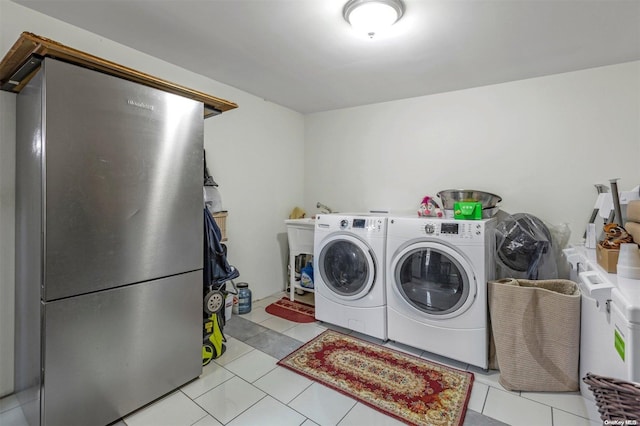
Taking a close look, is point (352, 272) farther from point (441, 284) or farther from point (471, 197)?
point (471, 197)

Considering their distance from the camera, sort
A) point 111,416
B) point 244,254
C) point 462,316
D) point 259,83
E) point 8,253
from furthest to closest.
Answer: point 244,254 < point 259,83 < point 462,316 < point 8,253 < point 111,416

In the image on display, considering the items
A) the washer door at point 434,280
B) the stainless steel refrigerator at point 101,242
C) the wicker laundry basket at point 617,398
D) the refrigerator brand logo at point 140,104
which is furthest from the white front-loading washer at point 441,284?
the refrigerator brand logo at point 140,104

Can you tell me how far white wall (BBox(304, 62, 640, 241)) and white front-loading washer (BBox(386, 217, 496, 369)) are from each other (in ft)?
2.47

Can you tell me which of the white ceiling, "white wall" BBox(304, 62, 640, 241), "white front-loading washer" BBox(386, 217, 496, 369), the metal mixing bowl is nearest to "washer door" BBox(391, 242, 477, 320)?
"white front-loading washer" BBox(386, 217, 496, 369)

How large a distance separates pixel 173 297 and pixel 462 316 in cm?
192

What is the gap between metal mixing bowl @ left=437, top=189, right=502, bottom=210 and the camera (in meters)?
2.56

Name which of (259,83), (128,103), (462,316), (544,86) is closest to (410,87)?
(544,86)

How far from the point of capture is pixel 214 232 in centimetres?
214

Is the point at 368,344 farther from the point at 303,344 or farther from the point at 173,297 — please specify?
the point at 173,297

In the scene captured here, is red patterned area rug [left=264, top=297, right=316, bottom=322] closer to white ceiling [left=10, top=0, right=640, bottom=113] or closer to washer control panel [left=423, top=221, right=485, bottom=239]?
washer control panel [left=423, top=221, right=485, bottom=239]

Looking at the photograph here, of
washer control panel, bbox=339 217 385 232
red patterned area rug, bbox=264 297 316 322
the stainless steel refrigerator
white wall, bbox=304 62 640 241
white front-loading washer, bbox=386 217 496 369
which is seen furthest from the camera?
red patterned area rug, bbox=264 297 316 322

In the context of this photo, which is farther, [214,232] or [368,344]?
[368,344]

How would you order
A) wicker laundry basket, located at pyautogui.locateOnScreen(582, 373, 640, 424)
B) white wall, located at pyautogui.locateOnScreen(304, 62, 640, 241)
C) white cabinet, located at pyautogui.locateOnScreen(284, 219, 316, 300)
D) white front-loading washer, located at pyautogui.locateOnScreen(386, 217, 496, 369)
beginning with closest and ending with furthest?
1. wicker laundry basket, located at pyautogui.locateOnScreen(582, 373, 640, 424)
2. white front-loading washer, located at pyautogui.locateOnScreen(386, 217, 496, 369)
3. white wall, located at pyautogui.locateOnScreen(304, 62, 640, 241)
4. white cabinet, located at pyautogui.locateOnScreen(284, 219, 316, 300)

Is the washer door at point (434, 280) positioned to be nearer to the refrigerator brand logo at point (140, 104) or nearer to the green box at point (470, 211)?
the green box at point (470, 211)
